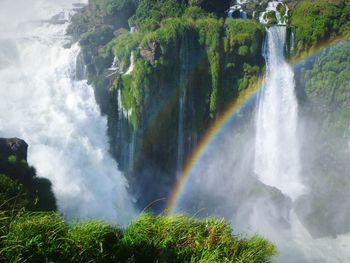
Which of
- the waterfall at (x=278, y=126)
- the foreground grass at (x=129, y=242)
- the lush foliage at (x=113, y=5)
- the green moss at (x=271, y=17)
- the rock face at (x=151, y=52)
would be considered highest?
the lush foliage at (x=113, y=5)

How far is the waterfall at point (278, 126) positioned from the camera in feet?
103

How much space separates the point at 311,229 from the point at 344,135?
27.2 feet

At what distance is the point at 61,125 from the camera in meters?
26.5

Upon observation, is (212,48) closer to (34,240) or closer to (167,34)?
(167,34)

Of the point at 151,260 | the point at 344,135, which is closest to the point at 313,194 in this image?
the point at 344,135

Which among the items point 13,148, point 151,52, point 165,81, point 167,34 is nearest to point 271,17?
point 167,34

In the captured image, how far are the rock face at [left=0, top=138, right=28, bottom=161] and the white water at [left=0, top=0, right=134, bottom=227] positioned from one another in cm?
323

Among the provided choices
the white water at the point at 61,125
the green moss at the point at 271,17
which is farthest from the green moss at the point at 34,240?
the green moss at the point at 271,17

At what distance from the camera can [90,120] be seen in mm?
28297

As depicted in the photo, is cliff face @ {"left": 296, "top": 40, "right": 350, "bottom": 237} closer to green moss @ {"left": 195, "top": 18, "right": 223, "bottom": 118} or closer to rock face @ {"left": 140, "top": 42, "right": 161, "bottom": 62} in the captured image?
green moss @ {"left": 195, "top": 18, "right": 223, "bottom": 118}

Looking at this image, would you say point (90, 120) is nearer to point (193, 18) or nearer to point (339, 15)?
point (193, 18)

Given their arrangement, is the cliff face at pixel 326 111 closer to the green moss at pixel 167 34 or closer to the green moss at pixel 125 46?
the green moss at pixel 167 34

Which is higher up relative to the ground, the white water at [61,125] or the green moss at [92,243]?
the green moss at [92,243]

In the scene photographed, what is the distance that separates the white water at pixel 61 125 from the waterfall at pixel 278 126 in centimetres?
1099
